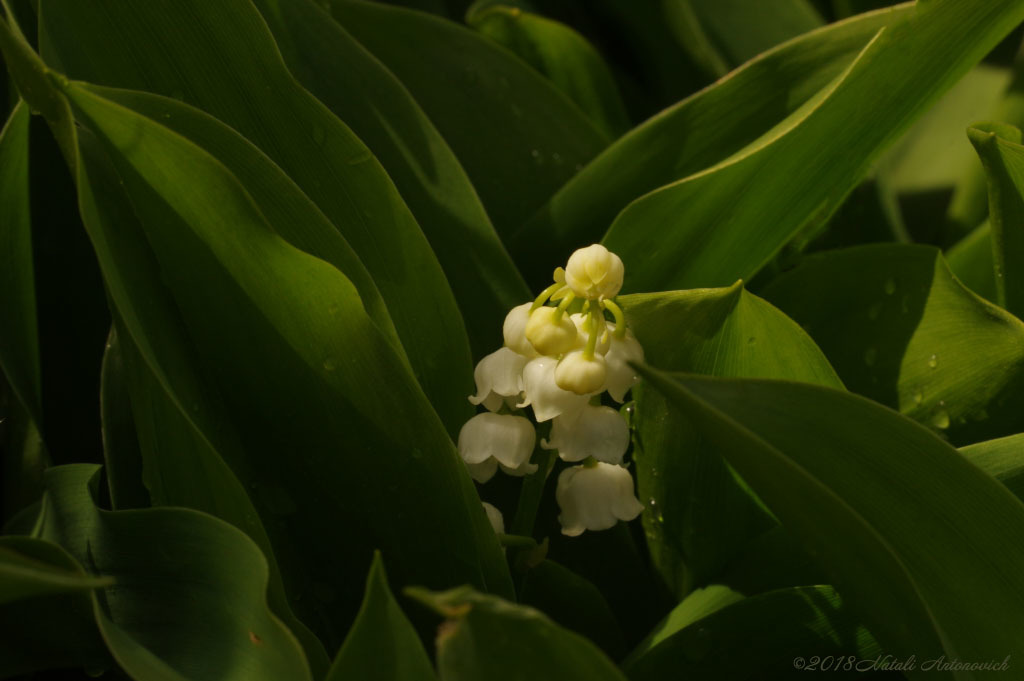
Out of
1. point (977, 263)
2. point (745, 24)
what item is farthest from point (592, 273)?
point (745, 24)

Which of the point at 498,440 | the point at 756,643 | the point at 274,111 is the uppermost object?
the point at 274,111

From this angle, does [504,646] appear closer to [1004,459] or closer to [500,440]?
[500,440]

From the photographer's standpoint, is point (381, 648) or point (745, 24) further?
point (745, 24)

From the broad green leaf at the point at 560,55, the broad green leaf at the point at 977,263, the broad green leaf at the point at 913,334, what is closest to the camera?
the broad green leaf at the point at 913,334

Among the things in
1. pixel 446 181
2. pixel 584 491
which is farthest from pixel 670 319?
pixel 446 181

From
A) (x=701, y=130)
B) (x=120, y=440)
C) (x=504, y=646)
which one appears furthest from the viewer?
(x=701, y=130)

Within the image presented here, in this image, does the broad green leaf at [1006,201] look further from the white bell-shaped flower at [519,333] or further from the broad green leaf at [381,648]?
the broad green leaf at [381,648]

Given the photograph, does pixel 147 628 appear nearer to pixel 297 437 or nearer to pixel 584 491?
pixel 297 437

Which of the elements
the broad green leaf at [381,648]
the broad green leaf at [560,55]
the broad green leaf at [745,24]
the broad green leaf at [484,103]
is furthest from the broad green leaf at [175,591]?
the broad green leaf at [745,24]
